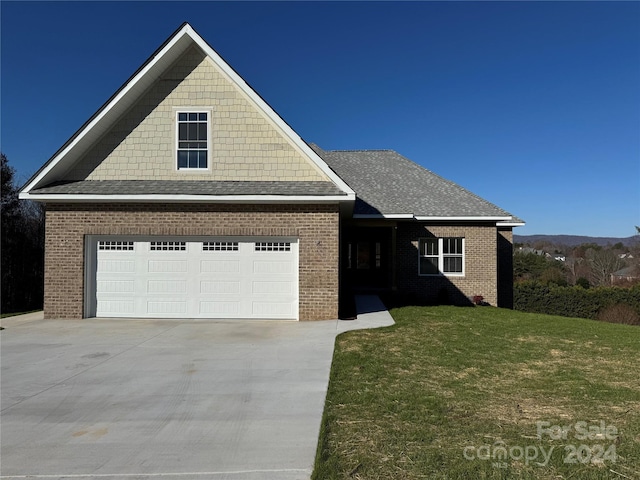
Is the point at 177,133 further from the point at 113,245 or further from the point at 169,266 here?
the point at 169,266

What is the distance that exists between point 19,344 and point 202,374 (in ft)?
16.7

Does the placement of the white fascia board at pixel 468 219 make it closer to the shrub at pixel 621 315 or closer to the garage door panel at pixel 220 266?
the garage door panel at pixel 220 266

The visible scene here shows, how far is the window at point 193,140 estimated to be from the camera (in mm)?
12141

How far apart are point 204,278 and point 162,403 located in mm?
6418

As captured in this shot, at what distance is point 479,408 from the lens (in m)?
5.16

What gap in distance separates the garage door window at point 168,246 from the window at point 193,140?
2288 mm

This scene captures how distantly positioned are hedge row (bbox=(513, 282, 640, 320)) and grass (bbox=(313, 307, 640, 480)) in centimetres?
1854

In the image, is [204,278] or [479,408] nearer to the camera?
[479,408]

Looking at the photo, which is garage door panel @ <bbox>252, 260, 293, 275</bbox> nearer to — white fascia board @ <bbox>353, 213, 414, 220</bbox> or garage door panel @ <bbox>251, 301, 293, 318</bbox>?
garage door panel @ <bbox>251, 301, 293, 318</bbox>

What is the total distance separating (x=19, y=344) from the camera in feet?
29.2

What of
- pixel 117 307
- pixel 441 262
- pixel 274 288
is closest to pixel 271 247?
pixel 274 288

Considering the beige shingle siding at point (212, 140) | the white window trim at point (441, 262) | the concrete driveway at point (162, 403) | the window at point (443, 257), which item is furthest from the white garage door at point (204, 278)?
the window at point (443, 257)

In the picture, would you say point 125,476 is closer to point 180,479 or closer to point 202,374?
point 180,479

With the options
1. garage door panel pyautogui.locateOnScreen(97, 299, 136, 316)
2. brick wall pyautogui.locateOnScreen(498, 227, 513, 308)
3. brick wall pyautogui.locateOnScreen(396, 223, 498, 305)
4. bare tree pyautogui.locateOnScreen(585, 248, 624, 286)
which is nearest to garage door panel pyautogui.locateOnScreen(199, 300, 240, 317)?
garage door panel pyautogui.locateOnScreen(97, 299, 136, 316)
